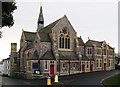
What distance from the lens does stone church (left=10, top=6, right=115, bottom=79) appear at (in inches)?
1220

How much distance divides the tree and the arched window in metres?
19.4

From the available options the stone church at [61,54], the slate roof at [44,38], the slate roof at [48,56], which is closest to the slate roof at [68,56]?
the stone church at [61,54]

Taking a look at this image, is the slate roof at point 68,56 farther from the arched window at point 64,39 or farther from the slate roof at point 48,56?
the slate roof at point 48,56

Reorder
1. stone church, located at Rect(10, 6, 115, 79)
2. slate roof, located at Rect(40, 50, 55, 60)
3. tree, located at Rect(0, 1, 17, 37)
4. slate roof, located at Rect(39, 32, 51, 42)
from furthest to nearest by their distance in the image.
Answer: slate roof, located at Rect(39, 32, 51, 42) < stone church, located at Rect(10, 6, 115, 79) < slate roof, located at Rect(40, 50, 55, 60) < tree, located at Rect(0, 1, 17, 37)

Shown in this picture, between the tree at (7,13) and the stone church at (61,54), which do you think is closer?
the tree at (7,13)

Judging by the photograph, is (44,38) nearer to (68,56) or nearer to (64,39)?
(64,39)

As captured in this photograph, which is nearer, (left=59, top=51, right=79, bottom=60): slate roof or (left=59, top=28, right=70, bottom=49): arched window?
(left=59, top=51, right=79, bottom=60): slate roof

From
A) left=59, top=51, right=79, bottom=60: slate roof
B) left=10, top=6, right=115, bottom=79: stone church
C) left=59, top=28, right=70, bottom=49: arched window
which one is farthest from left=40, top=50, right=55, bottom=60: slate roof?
left=59, top=28, right=70, bottom=49: arched window

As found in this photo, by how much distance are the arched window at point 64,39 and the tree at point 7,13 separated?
19372 mm

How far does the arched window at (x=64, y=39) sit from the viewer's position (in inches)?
1361

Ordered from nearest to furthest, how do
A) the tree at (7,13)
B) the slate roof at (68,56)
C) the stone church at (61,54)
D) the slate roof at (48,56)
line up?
the tree at (7,13) → the slate roof at (48,56) → the stone church at (61,54) → the slate roof at (68,56)

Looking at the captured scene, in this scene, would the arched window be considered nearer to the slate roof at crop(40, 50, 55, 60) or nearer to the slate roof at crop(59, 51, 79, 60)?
the slate roof at crop(59, 51, 79, 60)

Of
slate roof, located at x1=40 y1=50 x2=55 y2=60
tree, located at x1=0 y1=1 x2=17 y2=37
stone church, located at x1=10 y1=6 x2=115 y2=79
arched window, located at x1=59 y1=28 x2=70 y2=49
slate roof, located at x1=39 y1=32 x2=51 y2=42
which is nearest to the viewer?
tree, located at x1=0 y1=1 x2=17 y2=37

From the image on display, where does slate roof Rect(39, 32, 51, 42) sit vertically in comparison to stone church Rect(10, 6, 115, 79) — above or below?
above
